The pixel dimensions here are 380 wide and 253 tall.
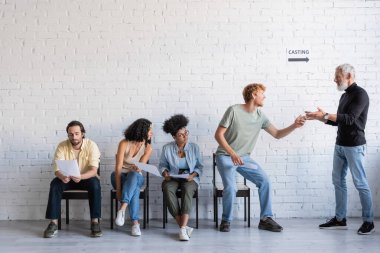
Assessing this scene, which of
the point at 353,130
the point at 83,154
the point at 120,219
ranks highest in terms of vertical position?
the point at 353,130

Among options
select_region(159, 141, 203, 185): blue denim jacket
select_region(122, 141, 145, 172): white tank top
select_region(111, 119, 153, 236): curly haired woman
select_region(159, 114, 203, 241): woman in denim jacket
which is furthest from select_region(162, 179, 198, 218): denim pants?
select_region(122, 141, 145, 172): white tank top

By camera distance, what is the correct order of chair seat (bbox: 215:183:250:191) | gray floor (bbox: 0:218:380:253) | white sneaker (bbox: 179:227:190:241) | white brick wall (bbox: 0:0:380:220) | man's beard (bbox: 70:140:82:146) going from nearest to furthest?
gray floor (bbox: 0:218:380:253)
white sneaker (bbox: 179:227:190:241)
man's beard (bbox: 70:140:82:146)
chair seat (bbox: 215:183:250:191)
white brick wall (bbox: 0:0:380:220)

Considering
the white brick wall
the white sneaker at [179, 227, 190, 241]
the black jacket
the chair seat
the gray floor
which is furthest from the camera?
the white brick wall

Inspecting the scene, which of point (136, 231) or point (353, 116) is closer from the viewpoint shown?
point (353, 116)

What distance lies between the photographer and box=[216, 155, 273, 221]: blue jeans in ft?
16.5

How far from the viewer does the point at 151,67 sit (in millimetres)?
5625

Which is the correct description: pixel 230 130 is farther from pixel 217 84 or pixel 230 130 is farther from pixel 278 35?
pixel 278 35

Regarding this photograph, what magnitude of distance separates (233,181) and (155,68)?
61.3 inches

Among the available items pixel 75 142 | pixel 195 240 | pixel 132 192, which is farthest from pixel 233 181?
pixel 75 142

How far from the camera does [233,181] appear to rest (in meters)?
5.05

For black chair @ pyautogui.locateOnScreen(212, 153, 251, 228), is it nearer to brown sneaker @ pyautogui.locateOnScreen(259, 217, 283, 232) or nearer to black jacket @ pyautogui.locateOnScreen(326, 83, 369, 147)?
brown sneaker @ pyautogui.locateOnScreen(259, 217, 283, 232)

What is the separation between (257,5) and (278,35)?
41cm

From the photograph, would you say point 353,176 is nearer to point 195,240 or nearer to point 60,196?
point 195,240

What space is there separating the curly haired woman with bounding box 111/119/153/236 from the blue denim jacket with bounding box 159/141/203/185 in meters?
0.19
